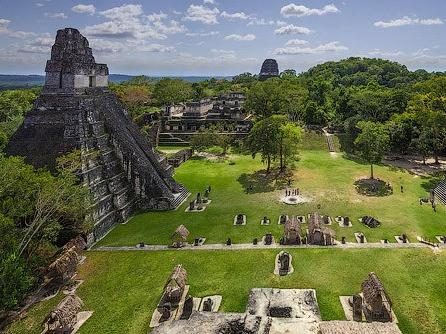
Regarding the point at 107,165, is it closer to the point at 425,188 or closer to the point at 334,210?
the point at 334,210

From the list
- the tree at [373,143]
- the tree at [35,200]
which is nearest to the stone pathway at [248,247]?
the tree at [35,200]

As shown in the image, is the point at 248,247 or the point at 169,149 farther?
the point at 169,149

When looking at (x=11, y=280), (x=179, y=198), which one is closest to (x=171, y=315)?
(x=11, y=280)

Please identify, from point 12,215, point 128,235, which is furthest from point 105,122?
point 12,215

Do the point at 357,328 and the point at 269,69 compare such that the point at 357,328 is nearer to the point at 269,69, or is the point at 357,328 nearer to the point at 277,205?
the point at 277,205

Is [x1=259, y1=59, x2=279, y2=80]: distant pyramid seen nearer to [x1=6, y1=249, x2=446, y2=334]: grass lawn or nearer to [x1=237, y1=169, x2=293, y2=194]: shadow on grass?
[x1=237, y1=169, x2=293, y2=194]: shadow on grass

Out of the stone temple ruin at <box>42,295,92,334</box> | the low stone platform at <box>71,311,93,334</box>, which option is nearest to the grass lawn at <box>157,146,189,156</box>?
the low stone platform at <box>71,311,93,334</box>

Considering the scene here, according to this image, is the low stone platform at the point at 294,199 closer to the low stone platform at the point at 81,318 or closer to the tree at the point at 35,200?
the tree at the point at 35,200
